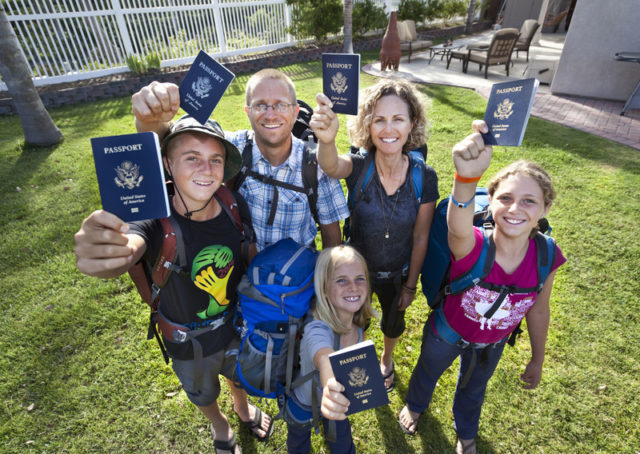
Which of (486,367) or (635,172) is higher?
(486,367)

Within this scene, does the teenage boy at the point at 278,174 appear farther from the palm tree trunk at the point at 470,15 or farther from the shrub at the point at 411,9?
the palm tree trunk at the point at 470,15

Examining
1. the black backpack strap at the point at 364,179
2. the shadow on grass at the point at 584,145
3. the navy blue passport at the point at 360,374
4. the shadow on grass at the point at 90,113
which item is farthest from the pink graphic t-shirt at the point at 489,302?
the shadow on grass at the point at 90,113

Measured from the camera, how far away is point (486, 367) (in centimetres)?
208

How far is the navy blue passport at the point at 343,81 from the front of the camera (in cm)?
198

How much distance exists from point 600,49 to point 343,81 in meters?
9.44

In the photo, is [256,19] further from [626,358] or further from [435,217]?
[626,358]

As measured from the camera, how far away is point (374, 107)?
2.04 m

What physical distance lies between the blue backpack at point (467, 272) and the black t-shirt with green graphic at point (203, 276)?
1199mm

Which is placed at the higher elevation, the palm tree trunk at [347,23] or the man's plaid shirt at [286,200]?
the palm tree trunk at [347,23]

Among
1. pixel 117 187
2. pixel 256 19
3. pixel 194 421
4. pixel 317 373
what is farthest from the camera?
Answer: pixel 256 19

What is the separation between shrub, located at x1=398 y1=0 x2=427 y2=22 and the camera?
15.9 m

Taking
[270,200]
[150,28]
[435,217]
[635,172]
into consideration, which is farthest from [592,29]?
[150,28]

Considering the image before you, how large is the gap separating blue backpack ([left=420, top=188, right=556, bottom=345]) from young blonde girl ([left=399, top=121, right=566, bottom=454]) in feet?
0.09

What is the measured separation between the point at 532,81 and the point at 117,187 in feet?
5.89
